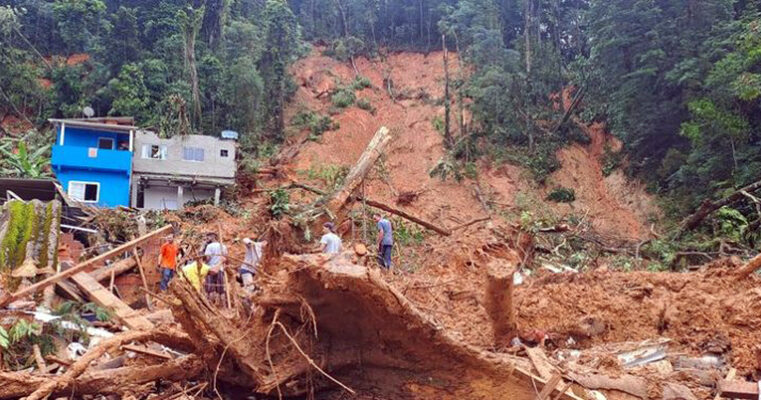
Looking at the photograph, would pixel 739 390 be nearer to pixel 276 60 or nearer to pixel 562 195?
pixel 562 195

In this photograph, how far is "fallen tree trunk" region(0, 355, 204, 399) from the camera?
5.12m

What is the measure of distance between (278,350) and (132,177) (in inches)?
956

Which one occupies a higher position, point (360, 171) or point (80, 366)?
point (360, 171)

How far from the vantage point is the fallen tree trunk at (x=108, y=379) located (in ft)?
16.8

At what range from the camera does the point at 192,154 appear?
28547 millimetres

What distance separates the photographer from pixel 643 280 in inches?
357

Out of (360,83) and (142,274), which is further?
(360,83)

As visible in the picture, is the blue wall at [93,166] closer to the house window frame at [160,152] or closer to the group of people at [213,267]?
the house window frame at [160,152]

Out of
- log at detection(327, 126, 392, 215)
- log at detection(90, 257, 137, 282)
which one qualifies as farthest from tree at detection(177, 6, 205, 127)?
log at detection(327, 126, 392, 215)

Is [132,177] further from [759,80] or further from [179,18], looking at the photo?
[759,80]

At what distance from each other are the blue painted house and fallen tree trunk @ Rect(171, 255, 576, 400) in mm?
22677

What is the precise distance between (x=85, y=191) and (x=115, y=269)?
52.8 feet

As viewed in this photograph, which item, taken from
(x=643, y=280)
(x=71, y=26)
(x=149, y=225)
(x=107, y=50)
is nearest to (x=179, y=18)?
(x=107, y=50)

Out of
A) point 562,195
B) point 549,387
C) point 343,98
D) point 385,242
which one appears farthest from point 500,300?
point 343,98
